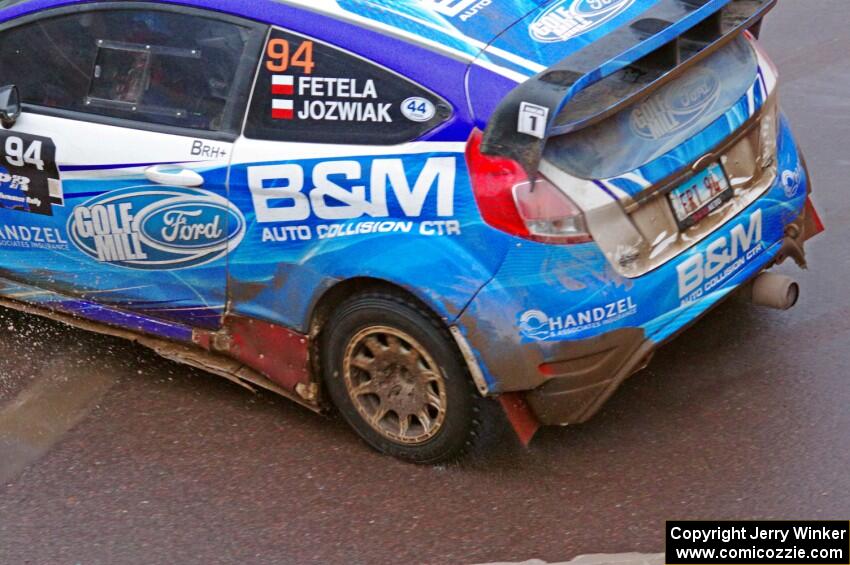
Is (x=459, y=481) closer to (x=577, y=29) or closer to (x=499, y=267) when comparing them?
(x=499, y=267)

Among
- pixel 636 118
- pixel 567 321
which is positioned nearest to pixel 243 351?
pixel 567 321

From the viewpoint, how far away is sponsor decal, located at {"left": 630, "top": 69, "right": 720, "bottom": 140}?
429 centimetres

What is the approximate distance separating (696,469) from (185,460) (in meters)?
1.90

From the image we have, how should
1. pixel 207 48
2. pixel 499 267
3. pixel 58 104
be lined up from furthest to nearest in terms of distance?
pixel 58 104 → pixel 207 48 → pixel 499 267

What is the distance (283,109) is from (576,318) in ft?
4.21

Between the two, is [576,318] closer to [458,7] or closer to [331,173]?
[331,173]

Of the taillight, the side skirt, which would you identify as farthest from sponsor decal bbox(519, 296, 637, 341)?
the side skirt

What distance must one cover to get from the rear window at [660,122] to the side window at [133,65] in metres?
1.29

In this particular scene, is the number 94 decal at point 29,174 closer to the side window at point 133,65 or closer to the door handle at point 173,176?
the side window at point 133,65

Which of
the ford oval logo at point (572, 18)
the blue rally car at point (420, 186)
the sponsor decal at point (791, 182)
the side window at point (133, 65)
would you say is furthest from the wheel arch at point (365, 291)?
the sponsor decal at point (791, 182)

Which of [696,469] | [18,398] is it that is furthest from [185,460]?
[696,469]

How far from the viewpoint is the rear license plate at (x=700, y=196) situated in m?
4.31

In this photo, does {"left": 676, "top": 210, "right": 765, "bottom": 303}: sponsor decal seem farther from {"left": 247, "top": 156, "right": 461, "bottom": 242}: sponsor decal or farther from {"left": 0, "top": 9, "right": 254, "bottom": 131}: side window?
{"left": 0, "top": 9, "right": 254, "bottom": 131}: side window

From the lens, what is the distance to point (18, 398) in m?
5.43
